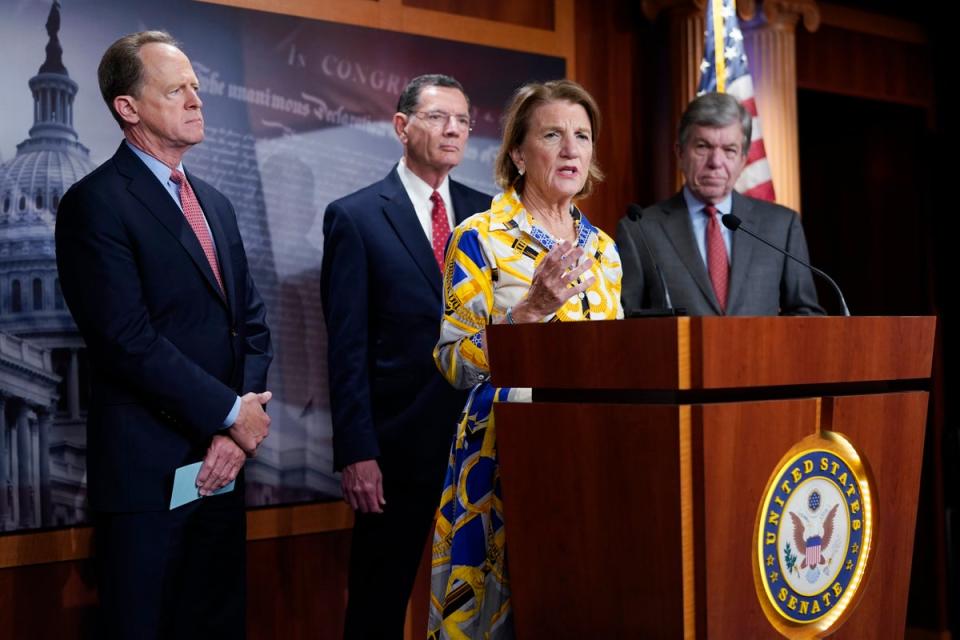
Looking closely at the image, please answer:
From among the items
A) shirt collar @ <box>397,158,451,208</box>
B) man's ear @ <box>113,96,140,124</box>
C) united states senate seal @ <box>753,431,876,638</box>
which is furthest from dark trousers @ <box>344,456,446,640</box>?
united states senate seal @ <box>753,431,876,638</box>

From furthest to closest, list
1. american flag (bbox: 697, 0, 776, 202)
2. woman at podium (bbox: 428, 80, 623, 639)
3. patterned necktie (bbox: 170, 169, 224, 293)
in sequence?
american flag (bbox: 697, 0, 776, 202) → patterned necktie (bbox: 170, 169, 224, 293) → woman at podium (bbox: 428, 80, 623, 639)

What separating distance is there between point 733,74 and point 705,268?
969mm

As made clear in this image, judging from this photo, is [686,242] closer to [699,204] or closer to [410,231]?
[699,204]

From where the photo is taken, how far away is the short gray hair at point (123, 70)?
2.79m

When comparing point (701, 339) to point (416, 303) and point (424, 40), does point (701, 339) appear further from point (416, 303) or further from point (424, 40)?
point (424, 40)

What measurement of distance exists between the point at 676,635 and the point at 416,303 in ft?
5.26

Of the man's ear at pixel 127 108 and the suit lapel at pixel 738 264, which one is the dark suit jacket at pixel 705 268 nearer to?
the suit lapel at pixel 738 264

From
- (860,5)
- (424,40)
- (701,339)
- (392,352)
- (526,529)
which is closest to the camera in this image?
(701,339)

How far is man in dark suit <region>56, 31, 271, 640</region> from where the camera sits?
2.59 meters

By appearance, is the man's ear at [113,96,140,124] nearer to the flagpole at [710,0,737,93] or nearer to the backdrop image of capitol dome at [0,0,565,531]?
the backdrop image of capitol dome at [0,0,565,531]

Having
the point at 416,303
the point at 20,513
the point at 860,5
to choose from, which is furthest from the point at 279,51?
the point at 860,5

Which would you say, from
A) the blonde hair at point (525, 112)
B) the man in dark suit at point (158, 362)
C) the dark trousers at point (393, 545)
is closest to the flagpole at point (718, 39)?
the blonde hair at point (525, 112)

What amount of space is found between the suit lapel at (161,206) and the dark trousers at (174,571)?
0.54 metres

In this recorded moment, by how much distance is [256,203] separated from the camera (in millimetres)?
3430
